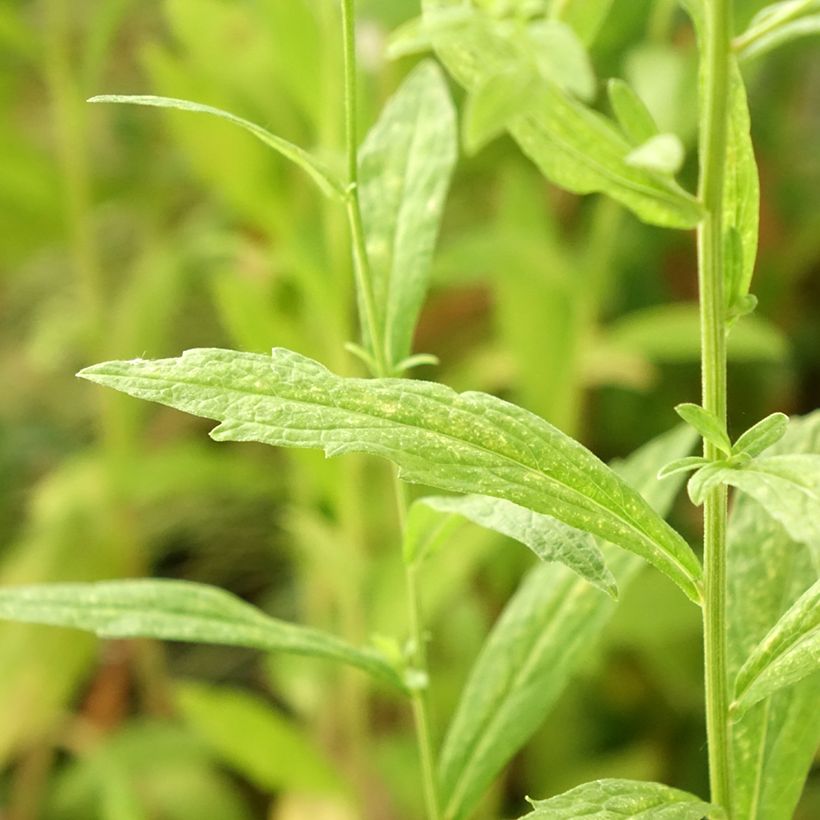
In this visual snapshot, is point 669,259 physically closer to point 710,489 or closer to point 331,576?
point 331,576

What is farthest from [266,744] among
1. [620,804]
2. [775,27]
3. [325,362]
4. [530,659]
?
[775,27]

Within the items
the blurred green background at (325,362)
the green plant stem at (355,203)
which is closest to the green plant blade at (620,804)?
the green plant stem at (355,203)

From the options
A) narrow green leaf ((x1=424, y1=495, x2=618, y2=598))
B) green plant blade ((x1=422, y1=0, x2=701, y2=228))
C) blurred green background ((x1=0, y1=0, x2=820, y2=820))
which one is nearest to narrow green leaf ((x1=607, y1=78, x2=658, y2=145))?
green plant blade ((x1=422, y1=0, x2=701, y2=228))

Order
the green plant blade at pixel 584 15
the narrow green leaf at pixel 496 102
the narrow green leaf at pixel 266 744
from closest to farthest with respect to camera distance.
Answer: the narrow green leaf at pixel 496 102
the green plant blade at pixel 584 15
the narrow green leaf at pixel 266 744

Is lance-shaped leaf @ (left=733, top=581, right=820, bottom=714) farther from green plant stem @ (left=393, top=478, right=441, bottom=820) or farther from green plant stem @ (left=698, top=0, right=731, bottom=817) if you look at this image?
green plant stem @ (left=393, top=478, right=441, bottom=820)

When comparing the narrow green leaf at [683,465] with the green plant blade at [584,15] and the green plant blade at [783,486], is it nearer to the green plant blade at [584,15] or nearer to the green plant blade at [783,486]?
the green plant blade at [783,486]

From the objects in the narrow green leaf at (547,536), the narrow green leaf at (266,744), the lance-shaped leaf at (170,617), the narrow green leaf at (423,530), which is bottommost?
the narrow green leaf at (266,744)
